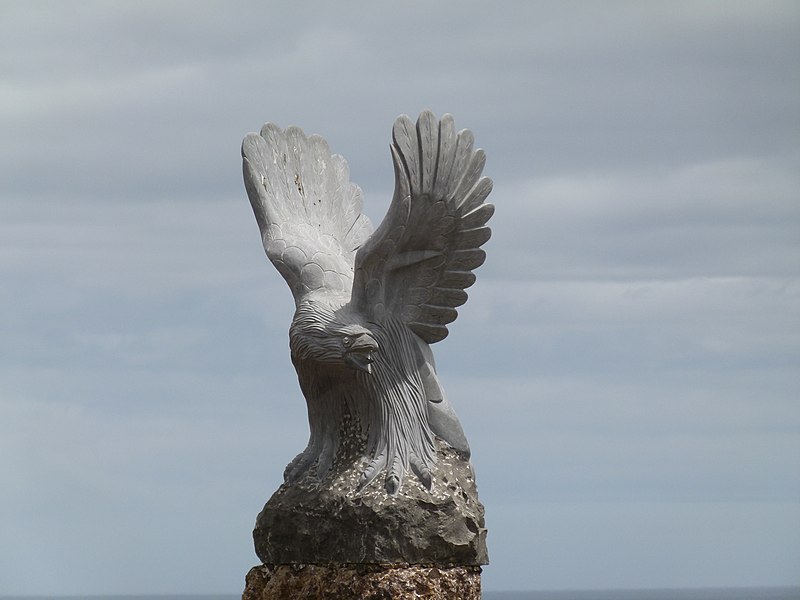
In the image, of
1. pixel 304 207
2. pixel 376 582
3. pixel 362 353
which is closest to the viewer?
pixel 376 582

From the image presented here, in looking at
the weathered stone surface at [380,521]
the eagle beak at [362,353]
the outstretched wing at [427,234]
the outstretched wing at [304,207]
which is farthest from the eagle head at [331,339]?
the weathered stone surface at [380,521]

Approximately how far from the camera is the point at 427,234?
33.8 feet

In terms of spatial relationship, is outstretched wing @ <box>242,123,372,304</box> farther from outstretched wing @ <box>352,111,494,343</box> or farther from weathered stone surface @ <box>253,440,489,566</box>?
weathered stone surface @ <box>253,440,489,566</box>

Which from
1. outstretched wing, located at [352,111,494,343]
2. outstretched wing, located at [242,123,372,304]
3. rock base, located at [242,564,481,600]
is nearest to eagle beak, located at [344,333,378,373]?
outstretched wing, located at [352,111,494,343]

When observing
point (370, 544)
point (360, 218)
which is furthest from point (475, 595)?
point (360, 218)

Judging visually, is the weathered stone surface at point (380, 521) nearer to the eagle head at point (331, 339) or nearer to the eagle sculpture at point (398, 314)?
the eagle sculpture at point (398, 314)

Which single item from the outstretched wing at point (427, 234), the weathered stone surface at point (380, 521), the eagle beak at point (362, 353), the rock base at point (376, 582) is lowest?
the rock base at point (376, 582)

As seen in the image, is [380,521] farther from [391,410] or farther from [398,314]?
[398,314]

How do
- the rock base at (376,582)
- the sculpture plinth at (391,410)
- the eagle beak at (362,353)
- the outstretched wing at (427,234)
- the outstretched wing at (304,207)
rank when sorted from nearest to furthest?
the rock base at (376,582) → the sculpture plinth at (391,410) → the outstretched wing at (427,234) → the eagle beak at (362,353) → the outstretched wing at (304,207)

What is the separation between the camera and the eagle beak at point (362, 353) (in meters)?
10.2

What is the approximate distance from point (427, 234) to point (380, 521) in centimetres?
185

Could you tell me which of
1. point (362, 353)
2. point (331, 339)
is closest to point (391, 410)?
point (362, 353)

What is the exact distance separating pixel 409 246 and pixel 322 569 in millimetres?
2120

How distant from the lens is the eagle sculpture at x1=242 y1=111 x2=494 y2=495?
33.3ft
